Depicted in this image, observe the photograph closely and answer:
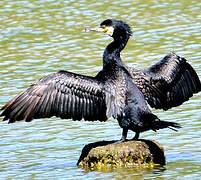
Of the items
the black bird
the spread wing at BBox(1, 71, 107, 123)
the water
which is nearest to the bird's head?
the black bird

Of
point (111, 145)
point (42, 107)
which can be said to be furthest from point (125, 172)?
point (42, 107)

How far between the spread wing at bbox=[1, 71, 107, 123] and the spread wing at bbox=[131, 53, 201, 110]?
0.70m

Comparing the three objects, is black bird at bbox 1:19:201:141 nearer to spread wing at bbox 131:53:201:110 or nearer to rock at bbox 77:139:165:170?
spread wing at bbox 131:53:201:110

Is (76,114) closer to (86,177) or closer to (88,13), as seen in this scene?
(86,177)

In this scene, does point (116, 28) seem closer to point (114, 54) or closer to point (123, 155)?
point (114, 54)

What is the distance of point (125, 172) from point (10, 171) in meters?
1.54

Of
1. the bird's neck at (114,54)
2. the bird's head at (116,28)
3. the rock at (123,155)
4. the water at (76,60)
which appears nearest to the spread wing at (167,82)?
the bird's neck at (114,54)

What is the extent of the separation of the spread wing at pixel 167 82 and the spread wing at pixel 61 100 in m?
0.70

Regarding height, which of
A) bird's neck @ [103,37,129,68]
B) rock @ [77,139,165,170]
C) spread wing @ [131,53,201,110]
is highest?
bird's neck @ [103,37,129,68]

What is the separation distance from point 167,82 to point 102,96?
1.17 meters

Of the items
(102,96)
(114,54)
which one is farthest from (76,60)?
(102,96)

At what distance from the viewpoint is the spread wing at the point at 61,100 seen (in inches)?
384

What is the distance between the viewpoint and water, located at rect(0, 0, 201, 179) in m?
10.2

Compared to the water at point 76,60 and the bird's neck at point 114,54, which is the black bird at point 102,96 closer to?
the bird's neck at point 114,54
